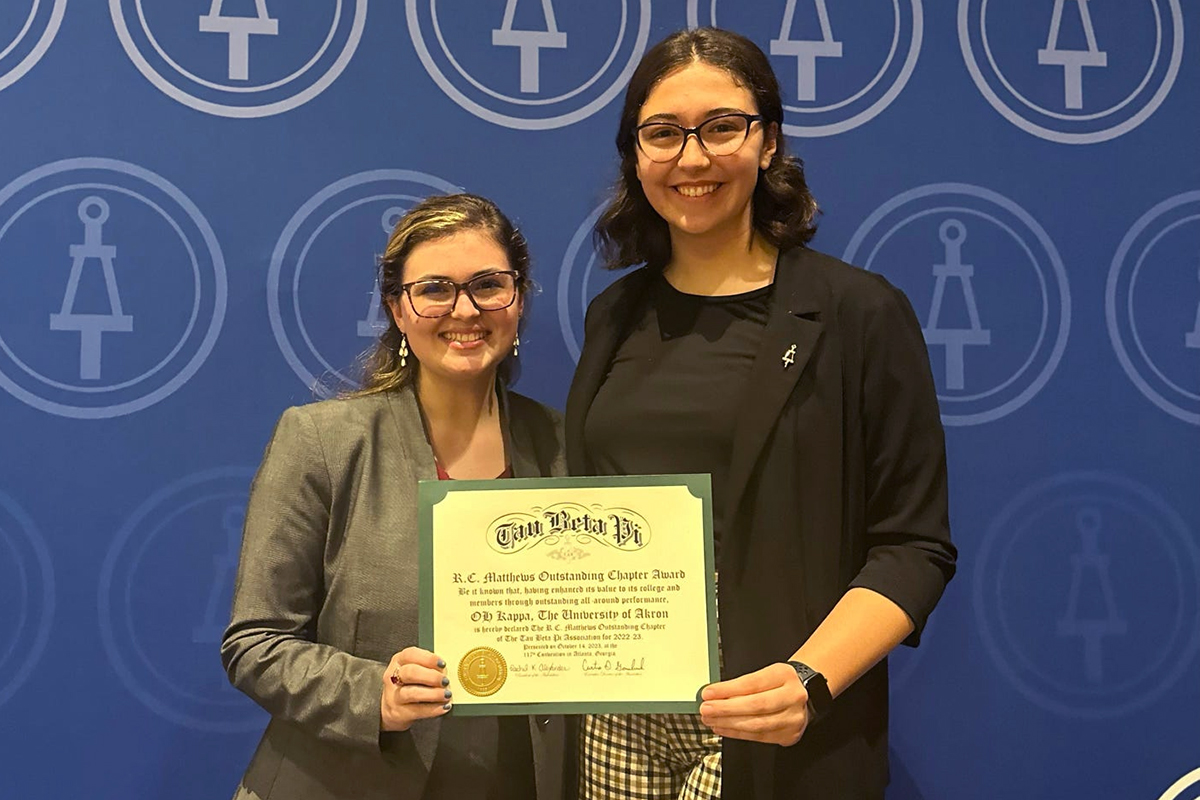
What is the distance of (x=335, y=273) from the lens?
2.40 meters

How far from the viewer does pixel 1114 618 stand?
2494 millimetres

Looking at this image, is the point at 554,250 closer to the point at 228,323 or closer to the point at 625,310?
the point at 625,310

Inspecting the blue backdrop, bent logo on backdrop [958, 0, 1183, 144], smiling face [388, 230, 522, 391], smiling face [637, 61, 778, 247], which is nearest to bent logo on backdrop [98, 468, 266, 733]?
the blue backdrop

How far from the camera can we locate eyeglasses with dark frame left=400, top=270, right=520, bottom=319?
1.88 meters

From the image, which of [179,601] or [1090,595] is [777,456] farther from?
[179,601]

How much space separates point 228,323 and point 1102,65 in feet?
6.89

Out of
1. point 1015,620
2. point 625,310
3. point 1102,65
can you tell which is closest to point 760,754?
point 625,310

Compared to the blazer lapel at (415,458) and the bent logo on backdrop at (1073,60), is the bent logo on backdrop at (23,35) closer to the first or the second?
the blazer lapel at (415,458)

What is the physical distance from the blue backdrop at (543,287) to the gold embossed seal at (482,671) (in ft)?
3.05

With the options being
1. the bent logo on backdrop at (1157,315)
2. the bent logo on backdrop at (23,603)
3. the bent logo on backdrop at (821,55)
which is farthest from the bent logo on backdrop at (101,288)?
the bent logo on backdrop at (1157,315)

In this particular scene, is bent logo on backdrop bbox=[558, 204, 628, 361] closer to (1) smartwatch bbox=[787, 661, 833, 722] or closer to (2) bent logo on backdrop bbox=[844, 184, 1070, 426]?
(2) bent logo on backdrop bbox=[844, 184, 1070, 426]

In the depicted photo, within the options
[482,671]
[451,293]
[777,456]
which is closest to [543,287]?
[451,293]

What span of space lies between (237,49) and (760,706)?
5.95 feet

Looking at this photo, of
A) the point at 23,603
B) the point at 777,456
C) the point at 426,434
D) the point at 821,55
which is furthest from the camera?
the point at 821,55
